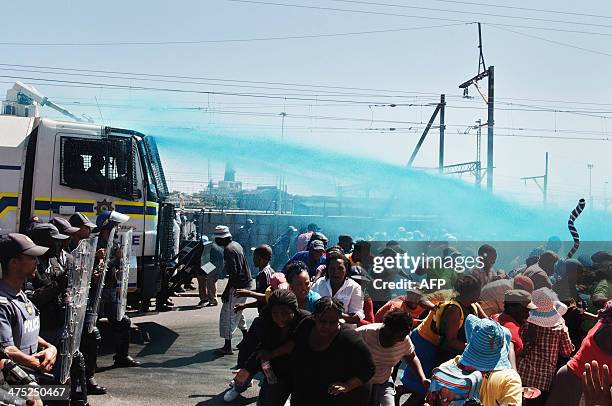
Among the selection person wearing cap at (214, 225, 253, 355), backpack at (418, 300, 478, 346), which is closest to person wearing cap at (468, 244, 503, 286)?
backpack at (418, 300, 478, 346)

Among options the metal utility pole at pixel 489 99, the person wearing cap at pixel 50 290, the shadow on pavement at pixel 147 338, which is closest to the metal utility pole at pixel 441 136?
the metal utility pole at pixel 489 99

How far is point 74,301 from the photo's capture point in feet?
16.1

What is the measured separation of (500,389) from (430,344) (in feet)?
4.57

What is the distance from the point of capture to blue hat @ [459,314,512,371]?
339 centimetres

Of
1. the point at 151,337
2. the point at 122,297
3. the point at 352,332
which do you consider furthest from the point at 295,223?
the point at 352,332

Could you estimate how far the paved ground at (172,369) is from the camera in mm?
6277

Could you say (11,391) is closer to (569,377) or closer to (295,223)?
(569,377)

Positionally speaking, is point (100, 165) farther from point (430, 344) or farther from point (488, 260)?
point (430, 344)

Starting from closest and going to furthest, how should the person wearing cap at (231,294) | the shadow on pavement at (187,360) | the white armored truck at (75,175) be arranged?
the shadow on pavement at (187,360) < the person wearing cap at (231,294) < the white armored truck at (75,175)

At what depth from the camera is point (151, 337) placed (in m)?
9.20

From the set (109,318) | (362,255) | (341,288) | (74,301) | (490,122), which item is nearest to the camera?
(74,301)

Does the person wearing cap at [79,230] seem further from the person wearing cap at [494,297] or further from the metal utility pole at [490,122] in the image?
the metal utility pole at [490,122]


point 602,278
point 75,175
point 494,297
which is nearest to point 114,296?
point 75,175

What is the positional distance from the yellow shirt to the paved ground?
135 inches
